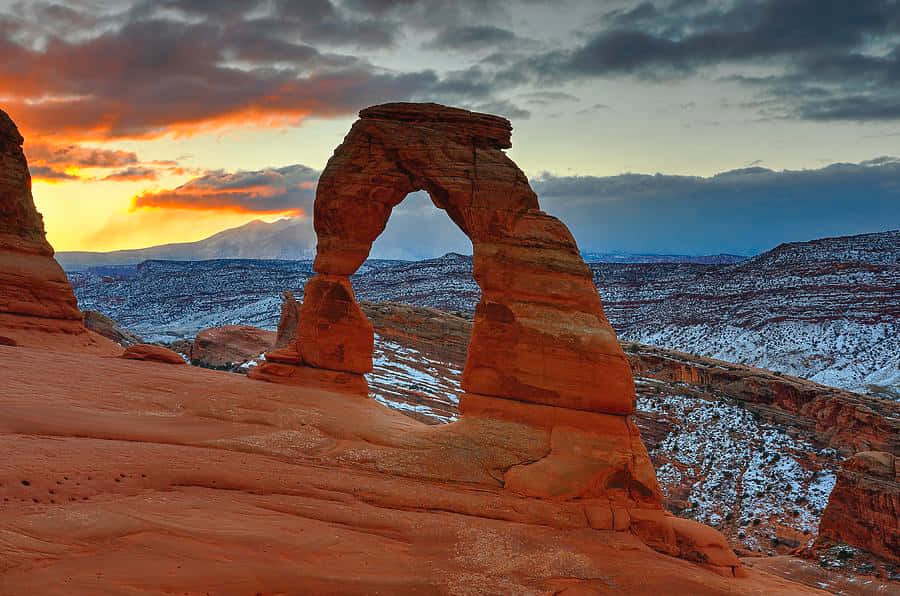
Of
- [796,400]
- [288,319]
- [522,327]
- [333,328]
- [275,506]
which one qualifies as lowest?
[796,400]

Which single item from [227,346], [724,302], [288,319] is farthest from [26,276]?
[724,302]

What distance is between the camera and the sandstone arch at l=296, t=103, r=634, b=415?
51.1 feet

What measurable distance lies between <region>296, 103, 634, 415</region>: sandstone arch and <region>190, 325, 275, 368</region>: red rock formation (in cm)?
2637

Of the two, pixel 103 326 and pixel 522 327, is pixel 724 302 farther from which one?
pixel 522 327

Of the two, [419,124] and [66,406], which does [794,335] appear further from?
[66,406]

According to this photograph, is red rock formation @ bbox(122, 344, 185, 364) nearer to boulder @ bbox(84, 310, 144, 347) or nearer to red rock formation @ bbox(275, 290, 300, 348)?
red rock formation @ bbox(275, 290, 300, 348)

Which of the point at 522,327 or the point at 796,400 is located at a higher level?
the point at 522,327

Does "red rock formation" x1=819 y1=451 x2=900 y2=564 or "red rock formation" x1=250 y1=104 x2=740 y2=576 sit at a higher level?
"red rock formation" x1=250 y1=104 x2=740 y2=576

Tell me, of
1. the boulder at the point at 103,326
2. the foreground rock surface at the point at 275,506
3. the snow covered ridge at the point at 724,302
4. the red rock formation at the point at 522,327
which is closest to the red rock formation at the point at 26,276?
the foreground rock surface at the point at 275,506

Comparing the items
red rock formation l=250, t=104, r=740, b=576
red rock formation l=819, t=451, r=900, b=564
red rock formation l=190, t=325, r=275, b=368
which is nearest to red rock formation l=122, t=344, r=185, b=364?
red rock formation l=250, t=104, r=740, b=576

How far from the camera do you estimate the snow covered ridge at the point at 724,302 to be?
6072 cm

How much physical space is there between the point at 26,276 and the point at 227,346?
19141mm

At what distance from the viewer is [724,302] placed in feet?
259

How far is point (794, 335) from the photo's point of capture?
212ft
